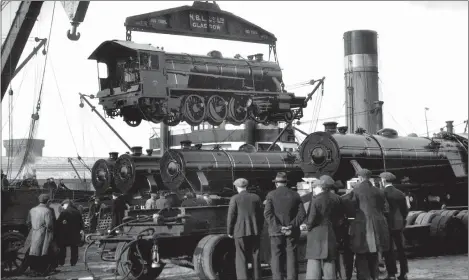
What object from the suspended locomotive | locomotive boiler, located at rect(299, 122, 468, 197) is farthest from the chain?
locomotive boiler, located at rect(299, 122, 468, 197)

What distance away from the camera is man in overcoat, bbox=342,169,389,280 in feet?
28.1

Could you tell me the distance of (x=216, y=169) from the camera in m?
16.8

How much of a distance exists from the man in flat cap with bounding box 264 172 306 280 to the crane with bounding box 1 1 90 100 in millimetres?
8577

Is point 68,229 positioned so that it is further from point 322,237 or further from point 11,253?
point 322,237

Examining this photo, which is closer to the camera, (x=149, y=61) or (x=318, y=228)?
(x=318, y=228)

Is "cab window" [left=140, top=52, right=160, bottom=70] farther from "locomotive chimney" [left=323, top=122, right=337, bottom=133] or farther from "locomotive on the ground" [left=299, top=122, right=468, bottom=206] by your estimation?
"locomotive chimney" [left=323, top=122, right=337, bottom=133]

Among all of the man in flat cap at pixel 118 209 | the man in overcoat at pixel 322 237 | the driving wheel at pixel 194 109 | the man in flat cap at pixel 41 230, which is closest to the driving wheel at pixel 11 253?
the man in flat cap at pixel 41 230

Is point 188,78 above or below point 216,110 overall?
above

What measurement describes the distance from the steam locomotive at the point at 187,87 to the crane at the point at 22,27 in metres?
3.35

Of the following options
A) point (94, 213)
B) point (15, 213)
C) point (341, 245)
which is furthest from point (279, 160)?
point (341, 245)

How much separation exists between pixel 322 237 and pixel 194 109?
12003 millimetres

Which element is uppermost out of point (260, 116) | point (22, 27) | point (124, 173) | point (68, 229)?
point (22, 27)

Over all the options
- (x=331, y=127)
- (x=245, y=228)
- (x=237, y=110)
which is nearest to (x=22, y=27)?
(x=237, y=110)

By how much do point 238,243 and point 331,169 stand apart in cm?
650
